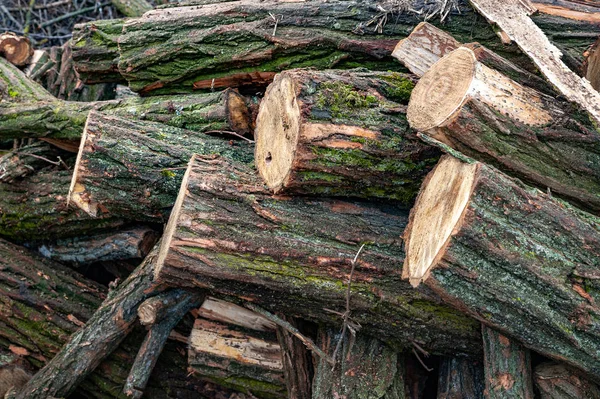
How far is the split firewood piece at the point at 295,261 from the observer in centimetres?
266

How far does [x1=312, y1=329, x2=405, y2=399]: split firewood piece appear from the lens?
2695 mm

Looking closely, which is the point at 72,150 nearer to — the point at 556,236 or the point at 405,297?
the point at 405,297

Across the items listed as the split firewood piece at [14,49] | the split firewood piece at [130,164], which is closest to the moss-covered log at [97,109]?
the split firewood piece at [130,164]

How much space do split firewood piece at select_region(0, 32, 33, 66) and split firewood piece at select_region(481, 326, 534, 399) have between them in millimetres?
3957

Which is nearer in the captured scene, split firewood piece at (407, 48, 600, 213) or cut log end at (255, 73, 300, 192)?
split firewood piece at (407, 48, 600, 213)

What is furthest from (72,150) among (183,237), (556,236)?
(556,236)

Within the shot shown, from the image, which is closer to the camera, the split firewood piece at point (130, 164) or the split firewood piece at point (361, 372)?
the split firewood piece at point (361, 372)

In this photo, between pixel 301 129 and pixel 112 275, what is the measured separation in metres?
2.03

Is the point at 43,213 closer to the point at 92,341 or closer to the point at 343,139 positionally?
the point at 92,341

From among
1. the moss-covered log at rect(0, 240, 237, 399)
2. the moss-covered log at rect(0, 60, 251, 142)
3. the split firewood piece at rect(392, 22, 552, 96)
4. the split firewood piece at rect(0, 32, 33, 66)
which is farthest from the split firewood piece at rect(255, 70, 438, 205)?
the split firewood piece at rect(0, 32, 33, 66)

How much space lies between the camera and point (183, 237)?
265cm

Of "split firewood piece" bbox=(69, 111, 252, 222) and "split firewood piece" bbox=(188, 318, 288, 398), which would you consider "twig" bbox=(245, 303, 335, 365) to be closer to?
"split firewood piece" bbox=(188, 318, 288, 398)

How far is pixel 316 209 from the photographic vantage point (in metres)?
2.80

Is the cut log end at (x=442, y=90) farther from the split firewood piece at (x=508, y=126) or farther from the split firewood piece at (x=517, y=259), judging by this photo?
the split firewood piece at (x=517, y=259)
